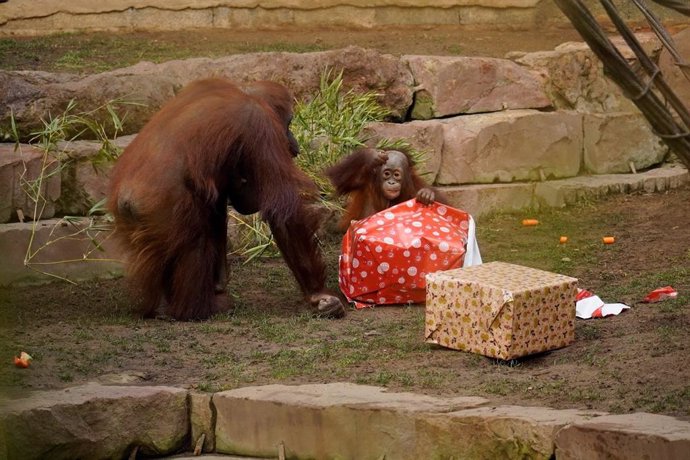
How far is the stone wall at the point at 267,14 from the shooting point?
8.35 meters

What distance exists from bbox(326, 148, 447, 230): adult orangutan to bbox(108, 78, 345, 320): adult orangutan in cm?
73

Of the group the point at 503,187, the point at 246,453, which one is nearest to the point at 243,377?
the point at 246,453

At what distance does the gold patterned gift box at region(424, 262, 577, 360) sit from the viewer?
455cm

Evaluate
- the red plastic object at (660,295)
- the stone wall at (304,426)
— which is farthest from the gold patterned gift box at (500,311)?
the red plastic object at (660,295)

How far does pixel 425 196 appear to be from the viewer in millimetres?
6078

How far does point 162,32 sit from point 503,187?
8.98 ft

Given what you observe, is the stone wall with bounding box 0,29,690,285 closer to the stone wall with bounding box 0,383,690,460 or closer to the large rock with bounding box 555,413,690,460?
the stone wall with bounding box 0,383,690,460

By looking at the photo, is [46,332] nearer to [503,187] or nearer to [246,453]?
[246,453]

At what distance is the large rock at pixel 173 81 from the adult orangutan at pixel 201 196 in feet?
4.05

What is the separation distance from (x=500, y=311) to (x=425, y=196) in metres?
1.60

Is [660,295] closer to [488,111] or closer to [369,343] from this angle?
[369,343]

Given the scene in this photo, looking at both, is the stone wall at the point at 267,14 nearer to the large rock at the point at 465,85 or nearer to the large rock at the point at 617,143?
the large rock at the point at 465,85

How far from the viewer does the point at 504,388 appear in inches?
166

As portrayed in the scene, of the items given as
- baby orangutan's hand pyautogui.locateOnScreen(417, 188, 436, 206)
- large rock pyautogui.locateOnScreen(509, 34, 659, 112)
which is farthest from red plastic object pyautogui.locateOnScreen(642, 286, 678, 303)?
large rock pyautogui.locateOnScreen(509, 34, 659, 112)
